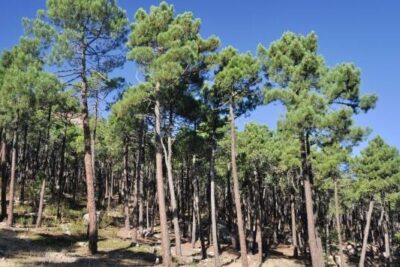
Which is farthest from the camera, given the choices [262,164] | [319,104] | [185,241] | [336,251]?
[336,251]

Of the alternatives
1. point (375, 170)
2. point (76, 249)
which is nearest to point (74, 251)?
point (76, 249)

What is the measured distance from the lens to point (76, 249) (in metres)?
23.4

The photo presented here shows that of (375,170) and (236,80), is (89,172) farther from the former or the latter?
(375,170)

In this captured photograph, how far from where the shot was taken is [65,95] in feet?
73.0

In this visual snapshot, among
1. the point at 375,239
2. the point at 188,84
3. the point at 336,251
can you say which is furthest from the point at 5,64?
the point at 375,239

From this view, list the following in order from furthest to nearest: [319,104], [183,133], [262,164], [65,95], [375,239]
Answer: [375,239] < [262,164] < [183,133] < [65,95] < [319,104]

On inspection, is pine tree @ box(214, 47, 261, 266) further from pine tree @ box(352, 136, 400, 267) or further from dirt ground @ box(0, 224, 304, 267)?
pine tree @ box(352, 136, 400, 267)

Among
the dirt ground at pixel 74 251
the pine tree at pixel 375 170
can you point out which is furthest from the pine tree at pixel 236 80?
the pine tree at pixel 375 170

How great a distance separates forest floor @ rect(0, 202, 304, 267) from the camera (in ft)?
63.3

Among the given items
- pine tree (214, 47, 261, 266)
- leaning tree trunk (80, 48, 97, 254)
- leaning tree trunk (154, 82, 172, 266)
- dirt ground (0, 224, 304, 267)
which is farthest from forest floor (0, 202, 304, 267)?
pine tree (214, 47, 261, 266)

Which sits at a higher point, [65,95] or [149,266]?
[65,95]

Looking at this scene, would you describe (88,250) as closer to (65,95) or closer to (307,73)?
(65,95)

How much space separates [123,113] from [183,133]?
18.8 ft

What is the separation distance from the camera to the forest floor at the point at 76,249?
63.3 ft
